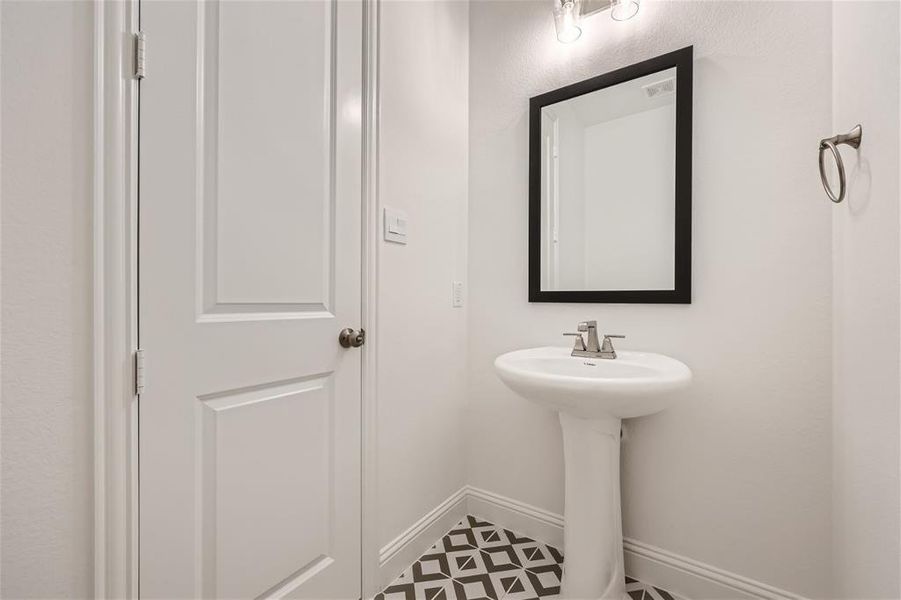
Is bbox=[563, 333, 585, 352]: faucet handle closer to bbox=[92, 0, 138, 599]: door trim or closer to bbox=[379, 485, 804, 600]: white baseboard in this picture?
bbox=[379, 485, 804, 600]: white baseboard

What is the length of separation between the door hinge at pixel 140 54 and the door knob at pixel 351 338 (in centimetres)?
72

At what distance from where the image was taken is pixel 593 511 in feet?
3.84

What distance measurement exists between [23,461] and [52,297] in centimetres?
26

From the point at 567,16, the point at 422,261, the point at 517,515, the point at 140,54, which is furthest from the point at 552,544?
the point at 567,16

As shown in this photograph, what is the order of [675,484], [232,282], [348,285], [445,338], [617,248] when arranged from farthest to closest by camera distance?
[445,338] → [617,248] → [675,484] → [348,285] → [232,282]

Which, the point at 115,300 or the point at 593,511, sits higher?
the point at 115,300

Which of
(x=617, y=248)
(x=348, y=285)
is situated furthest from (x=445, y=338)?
(x=617, y=248)

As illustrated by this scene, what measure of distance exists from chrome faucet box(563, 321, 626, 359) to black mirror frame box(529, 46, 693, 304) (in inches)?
5.8

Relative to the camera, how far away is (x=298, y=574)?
3.41ft

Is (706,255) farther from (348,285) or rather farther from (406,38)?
(406,38)

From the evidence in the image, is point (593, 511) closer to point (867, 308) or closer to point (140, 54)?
point (867, 308)

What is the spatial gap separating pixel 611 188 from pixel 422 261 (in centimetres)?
76

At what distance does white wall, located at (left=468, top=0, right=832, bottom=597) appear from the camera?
1.09 metres

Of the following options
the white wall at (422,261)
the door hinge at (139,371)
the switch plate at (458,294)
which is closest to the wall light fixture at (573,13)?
the white wall at (422,261)
